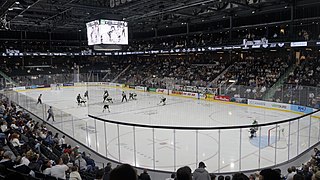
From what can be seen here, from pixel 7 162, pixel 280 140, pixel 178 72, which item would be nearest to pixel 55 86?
pixel 178 72

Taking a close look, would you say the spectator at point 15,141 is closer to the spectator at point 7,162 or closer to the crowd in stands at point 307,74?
the spectator at point 7,162

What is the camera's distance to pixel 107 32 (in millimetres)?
22422

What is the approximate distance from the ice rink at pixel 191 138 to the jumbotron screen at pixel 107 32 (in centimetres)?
589

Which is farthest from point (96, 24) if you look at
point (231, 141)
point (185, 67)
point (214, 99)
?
point (185, 67)

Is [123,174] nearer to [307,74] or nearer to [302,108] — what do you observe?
[302,108]

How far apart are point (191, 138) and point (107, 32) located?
12.8m

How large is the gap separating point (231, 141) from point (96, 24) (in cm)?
1510

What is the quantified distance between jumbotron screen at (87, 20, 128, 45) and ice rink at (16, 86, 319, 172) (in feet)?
19.3

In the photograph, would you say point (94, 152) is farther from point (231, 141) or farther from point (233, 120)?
point (233, 120)

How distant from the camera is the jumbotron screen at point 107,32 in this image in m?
22.2

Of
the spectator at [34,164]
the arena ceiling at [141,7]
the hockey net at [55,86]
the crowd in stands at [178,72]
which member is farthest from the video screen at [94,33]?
the hockey net at [55,86]

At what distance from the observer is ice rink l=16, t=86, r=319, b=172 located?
34.5 feet

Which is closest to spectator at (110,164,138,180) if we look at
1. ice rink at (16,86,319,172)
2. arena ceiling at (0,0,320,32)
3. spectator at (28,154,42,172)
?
spectator at (28,154,42,172)

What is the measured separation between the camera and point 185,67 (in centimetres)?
3906
